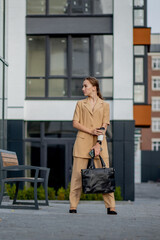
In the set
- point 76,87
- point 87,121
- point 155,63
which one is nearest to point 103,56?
point 76,87

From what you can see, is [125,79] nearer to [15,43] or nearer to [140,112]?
[140,112]

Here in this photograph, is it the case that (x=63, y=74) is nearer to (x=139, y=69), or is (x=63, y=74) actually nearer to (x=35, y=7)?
(x=35, y=7)

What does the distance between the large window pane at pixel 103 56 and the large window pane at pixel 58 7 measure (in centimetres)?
150

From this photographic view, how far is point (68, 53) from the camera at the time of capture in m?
20.0

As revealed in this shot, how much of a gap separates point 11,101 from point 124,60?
4085mm

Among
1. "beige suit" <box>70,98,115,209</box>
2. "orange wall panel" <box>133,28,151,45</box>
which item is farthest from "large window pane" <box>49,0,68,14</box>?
"beige suit" <box>70,98,115,209</box>

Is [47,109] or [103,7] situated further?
[103,7]

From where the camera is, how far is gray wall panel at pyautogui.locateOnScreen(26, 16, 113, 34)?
1975 cm

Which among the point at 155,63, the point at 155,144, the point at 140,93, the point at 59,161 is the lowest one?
the point at 155,144

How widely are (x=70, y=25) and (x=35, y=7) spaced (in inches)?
57.6

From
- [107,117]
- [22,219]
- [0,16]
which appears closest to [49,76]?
Answer: [0,16]

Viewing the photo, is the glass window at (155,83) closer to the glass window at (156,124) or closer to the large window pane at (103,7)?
the glass window at (156,124)

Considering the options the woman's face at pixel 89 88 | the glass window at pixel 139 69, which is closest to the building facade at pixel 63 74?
the glass window at pixel 139 69

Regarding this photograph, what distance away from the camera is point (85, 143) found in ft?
25.5
